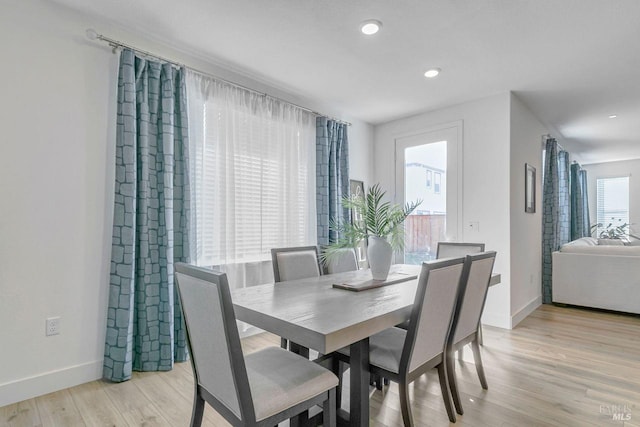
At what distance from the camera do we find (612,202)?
7.80 m

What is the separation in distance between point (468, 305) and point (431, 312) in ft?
1.64

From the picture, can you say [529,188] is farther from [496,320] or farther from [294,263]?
[294,263]

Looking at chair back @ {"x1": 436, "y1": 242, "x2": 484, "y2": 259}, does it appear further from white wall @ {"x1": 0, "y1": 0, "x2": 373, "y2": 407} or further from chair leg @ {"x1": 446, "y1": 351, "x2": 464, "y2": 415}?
white wall @ {"x1": 0, "y1": 0, "x2": 373, "y2": 407}

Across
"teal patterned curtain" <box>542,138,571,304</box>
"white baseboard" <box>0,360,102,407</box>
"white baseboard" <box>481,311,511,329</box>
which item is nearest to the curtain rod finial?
"white baseboard" <box>0,360,102,407</box>

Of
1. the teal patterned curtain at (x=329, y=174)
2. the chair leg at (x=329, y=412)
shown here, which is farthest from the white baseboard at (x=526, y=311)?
the chair leg at (x=329, y=412)

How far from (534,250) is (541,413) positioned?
3042 mm

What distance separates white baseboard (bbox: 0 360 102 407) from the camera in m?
2.03

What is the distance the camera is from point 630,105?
13.3 ft

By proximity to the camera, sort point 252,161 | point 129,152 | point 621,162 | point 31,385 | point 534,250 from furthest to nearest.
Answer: point 621,162 < point 534,250 < point 252,161 < point 129,152 < point 31,385

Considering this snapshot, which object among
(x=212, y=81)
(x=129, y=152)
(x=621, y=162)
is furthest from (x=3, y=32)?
(x=621, y=162)

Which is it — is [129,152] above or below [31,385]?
above

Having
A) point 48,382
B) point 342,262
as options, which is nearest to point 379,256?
point 342,262

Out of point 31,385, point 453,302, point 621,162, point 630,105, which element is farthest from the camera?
point 621,162

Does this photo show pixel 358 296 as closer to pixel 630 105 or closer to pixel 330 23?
pixel 330 23
